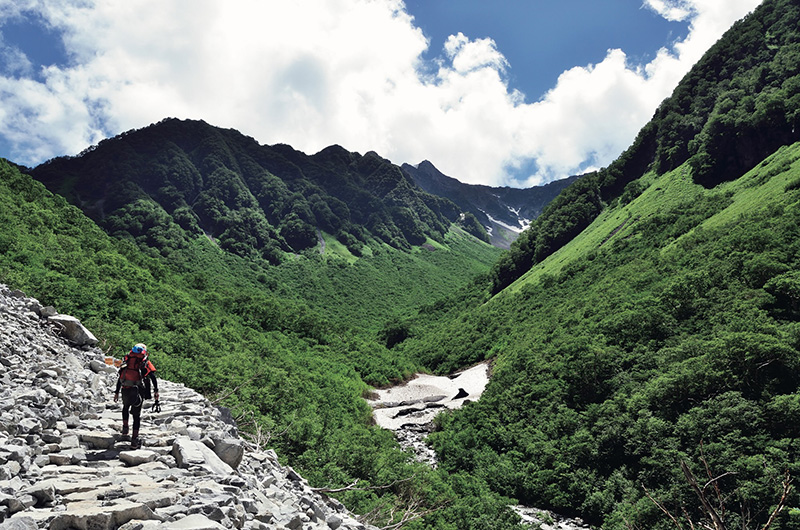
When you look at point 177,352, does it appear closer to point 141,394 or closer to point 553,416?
point 141,394

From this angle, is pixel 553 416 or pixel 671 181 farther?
pixel 671 181

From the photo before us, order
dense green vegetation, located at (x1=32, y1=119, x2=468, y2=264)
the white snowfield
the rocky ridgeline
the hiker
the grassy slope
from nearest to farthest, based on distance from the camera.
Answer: the rocky ridgeline, the hiker, the white snowfield, the grassy slope, dense green vegetation, located at (x1=32, y1=119, x2=468, y2=264)

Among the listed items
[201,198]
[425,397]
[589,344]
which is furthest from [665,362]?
[201,198]

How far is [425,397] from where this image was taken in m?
45.2

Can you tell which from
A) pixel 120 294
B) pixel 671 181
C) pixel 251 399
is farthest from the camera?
pixel 671 181

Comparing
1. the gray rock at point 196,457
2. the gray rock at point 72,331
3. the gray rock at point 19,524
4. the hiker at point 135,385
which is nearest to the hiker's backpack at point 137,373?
the hiker at point 135,385

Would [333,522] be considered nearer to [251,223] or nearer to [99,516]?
[99,516]

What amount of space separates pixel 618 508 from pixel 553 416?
8.74 m

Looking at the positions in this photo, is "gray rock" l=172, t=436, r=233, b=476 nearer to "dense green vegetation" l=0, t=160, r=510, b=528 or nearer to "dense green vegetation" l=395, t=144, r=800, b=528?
"dense green vegetation" l=0, t=160, r=510, b=528

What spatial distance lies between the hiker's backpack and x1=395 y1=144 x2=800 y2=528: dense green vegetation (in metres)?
12.9

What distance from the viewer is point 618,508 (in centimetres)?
2128

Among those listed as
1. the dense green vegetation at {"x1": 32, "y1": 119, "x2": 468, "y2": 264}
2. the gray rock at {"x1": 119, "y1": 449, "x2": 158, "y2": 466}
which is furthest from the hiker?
the dense green vegetation at {"x1": 32, "y1": 119, "x2": 468, "y2": 264}

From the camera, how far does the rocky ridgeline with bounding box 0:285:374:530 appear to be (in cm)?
663

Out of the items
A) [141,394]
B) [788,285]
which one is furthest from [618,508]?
[141,394]
